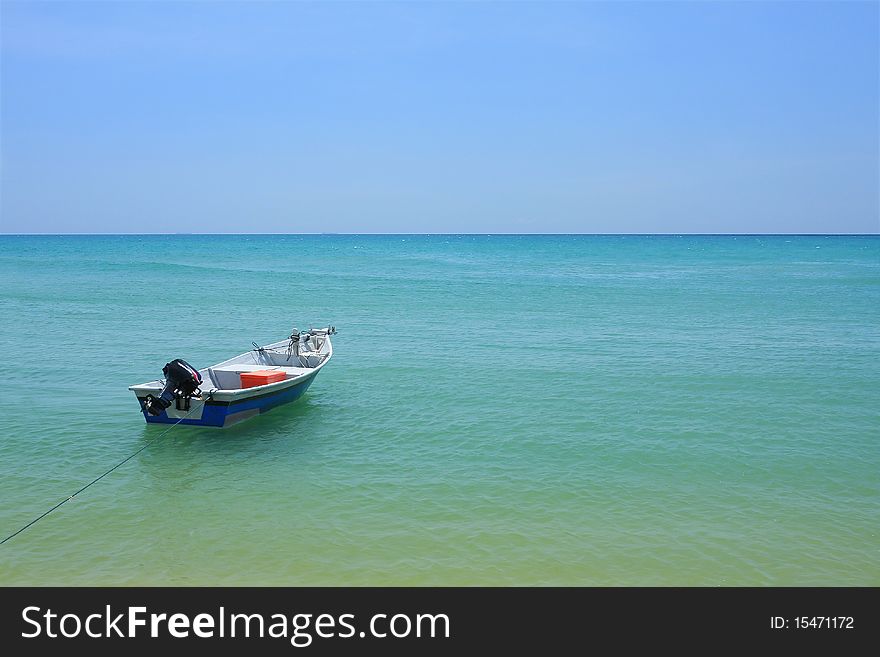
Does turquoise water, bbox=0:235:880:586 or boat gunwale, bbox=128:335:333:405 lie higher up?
boat gunwale, bbox=128:335:333:405

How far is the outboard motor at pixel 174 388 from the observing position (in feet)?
56.4

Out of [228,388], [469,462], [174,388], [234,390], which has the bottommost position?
[469,462]

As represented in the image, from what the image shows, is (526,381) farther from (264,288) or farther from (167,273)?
(167,273)

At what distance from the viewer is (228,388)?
65.5 feet

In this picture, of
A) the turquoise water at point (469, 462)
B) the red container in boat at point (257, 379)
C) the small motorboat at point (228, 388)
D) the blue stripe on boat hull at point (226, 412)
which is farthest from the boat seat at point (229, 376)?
the turquoise water at point (469, 462)

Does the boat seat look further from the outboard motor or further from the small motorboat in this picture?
the outboard motor

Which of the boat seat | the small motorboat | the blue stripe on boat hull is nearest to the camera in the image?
the small motorboat

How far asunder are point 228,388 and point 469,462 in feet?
24.4

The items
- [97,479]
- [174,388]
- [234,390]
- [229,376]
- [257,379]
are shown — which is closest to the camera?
[97,479]

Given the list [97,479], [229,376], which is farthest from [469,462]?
[229,376]

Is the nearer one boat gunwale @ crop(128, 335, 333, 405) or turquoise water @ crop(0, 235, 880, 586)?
turquoise water @ crop(0, 235, 880, 586)

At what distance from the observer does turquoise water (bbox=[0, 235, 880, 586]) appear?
11289 mm

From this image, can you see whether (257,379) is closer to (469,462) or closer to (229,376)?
(229,376)

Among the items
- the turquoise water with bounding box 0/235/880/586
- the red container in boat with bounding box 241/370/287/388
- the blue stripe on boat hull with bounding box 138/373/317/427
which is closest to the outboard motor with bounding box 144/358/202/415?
the blue stripe on boat hull with bounding box 138/373/317/427
